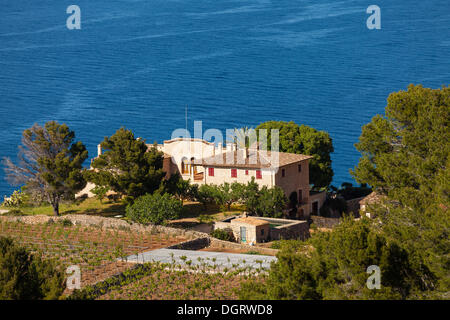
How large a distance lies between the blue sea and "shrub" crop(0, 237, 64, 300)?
5976 cm

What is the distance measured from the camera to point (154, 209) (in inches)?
1861

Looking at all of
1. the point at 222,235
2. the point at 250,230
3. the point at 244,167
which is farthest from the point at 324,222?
the point at 222,235

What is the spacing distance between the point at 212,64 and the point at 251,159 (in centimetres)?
7865

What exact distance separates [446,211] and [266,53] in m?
110

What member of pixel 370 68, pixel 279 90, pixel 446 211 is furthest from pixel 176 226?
pixel 370 68

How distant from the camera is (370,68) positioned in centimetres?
12425

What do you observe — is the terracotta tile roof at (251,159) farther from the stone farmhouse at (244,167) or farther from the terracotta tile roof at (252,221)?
the terracotta tile roof at (252,221)

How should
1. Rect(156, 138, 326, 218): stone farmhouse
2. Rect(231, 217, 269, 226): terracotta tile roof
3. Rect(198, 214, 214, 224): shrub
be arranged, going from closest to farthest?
1. Rect(231, 217, 269, 226): terracotta tile roof
2. Rect(198, 214, 214, 224): shrub
3. Rect(156, 138, 326, 218): stone farmhouse

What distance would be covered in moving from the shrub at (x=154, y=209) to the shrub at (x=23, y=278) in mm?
20872

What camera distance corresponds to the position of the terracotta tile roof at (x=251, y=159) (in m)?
53.9

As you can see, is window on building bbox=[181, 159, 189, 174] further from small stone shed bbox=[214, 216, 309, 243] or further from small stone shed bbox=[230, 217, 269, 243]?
small stone shed bbox=[230, 217, 269, 243]

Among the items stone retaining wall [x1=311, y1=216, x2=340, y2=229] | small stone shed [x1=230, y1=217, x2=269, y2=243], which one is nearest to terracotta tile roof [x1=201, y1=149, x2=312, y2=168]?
stone retaining wall [x1=311, y1=216, x2=340, y2=229]

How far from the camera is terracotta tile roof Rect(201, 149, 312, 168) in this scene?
53.9 metres

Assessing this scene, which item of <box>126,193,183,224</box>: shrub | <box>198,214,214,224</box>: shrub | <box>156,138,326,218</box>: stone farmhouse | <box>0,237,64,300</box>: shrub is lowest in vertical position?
<box>0,237,64,300</box>: shrub
